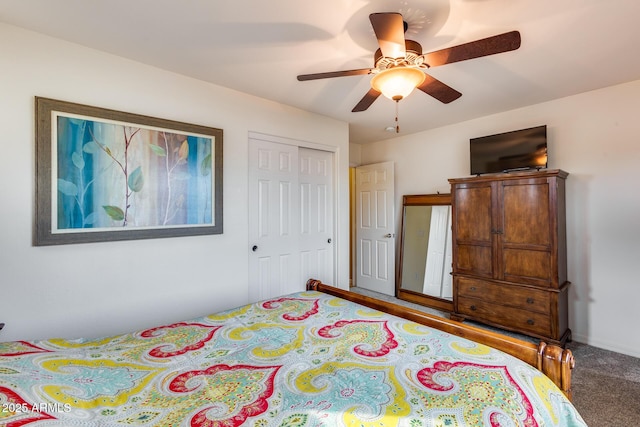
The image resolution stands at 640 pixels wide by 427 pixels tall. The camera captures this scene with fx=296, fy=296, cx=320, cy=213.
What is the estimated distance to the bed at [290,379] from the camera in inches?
35.1

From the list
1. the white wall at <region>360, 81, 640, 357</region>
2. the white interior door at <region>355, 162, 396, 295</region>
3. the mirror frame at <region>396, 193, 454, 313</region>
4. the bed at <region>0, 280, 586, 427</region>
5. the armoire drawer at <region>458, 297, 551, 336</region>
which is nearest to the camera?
the bed at <region>0, 280, 586, 427</region>

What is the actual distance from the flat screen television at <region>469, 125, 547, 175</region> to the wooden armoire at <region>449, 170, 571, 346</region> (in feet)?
0.77

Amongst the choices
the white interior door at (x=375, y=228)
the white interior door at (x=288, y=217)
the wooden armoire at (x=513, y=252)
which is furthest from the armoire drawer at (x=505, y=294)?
the white interior door at (x=288, y=217)

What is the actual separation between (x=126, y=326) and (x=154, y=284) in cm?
33

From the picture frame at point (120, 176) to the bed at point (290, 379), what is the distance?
0.91 m

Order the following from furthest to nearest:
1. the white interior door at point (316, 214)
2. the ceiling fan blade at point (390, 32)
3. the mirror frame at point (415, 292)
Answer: the mirror frame at point (415, 292) → the white interior door at point (316, 214) → the ceiling fan blade at point (390, 32)

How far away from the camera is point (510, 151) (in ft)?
10.2

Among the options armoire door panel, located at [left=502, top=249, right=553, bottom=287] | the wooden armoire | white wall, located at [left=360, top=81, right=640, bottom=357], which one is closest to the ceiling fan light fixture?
the wooden armoire

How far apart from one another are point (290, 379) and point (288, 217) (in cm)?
212

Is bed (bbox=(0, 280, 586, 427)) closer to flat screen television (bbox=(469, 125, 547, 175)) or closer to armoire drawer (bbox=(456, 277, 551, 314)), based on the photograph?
armoire drawer (bbox=(456, 277, 551, 314))

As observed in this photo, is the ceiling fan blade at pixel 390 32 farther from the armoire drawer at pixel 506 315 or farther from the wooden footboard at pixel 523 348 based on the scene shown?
the armoire drawer at pixel 506 315

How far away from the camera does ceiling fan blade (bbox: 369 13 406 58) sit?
1.33m

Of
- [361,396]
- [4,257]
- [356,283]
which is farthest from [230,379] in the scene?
[356,283]

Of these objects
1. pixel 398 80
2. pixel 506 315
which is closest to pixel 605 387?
pixel 506 315
